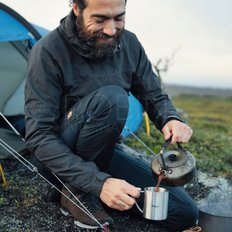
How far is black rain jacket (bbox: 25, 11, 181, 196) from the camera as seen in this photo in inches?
93.7

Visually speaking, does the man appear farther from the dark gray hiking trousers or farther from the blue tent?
the blue tent

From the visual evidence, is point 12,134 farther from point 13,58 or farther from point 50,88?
point 50,88

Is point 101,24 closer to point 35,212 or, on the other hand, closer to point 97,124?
point 97,124

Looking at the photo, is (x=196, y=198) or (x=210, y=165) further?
(x=210, y=165)

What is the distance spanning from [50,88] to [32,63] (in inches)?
7.5

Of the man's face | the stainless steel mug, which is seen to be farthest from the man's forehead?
the stainless steel mug

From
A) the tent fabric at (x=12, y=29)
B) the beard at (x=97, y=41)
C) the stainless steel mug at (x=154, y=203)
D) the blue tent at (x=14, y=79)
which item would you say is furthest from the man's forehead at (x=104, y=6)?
the blue tent at (x=14, y=79)

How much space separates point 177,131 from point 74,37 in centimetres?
83

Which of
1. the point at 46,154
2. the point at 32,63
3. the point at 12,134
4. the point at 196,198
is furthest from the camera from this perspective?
the point at 12,134

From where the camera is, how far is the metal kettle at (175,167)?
244 centimetres

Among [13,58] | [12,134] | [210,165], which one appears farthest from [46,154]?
[13,58]

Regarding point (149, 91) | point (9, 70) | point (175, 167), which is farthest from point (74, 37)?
point (9, 70)

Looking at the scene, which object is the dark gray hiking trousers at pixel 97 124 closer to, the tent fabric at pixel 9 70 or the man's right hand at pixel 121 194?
the man's right hand at pixel 121 194

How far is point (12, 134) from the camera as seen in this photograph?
412 cm
